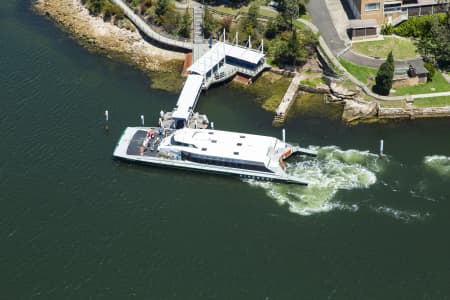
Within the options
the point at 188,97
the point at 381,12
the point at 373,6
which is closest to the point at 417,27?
the point at 381,12

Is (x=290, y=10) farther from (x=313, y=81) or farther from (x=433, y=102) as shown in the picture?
(x=433, y=102)

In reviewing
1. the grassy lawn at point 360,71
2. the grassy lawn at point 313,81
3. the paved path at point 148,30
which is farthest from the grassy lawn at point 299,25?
the paved path at point 148,30

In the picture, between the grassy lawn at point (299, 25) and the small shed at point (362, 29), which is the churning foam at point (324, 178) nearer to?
the small shed at point (362, 29)

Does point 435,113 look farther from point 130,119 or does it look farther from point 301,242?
point 130,119

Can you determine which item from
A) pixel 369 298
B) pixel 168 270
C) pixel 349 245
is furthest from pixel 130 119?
pixel 369 298

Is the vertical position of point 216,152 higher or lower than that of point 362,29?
lower

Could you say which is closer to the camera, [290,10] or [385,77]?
[385,77]
